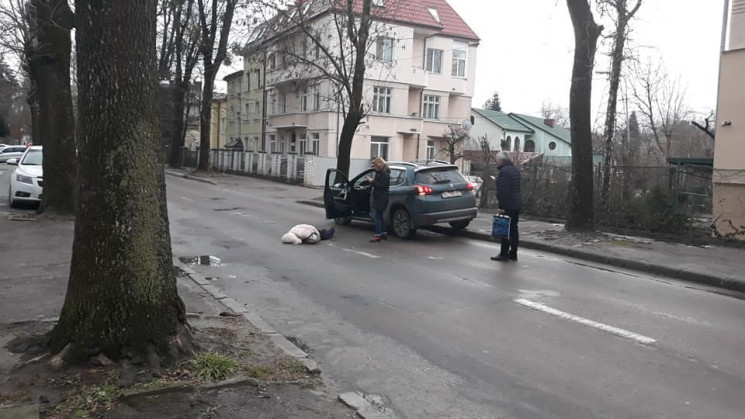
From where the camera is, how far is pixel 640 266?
10.2 m

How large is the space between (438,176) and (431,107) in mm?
30376

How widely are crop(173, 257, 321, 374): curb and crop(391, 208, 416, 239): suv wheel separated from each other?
5.18 metres

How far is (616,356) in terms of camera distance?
216 inches

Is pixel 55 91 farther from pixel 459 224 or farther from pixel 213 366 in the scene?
pixel 213 366

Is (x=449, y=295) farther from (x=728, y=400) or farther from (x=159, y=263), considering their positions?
(x=159, y=263)

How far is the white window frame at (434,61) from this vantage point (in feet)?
137

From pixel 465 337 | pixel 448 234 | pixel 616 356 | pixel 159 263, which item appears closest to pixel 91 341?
pixel 159 263

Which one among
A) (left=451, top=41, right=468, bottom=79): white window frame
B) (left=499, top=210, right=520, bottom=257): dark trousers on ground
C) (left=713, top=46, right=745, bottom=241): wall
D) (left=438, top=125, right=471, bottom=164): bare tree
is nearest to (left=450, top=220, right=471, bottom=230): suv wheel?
(left=499, top=210, right=520, bottom=257): dark trousers on ground

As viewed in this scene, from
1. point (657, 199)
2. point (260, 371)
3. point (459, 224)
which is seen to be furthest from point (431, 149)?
point (260, 371)

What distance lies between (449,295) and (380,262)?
2493 mm

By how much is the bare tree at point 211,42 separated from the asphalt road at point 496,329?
2638cm

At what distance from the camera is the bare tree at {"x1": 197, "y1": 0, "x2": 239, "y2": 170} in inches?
1378

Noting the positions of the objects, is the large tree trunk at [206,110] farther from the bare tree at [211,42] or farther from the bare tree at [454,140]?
the bare tree at [454,140]

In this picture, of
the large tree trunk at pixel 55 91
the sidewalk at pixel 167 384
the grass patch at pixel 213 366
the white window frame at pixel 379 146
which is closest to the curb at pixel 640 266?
the sidewalk at pixel 167 384
